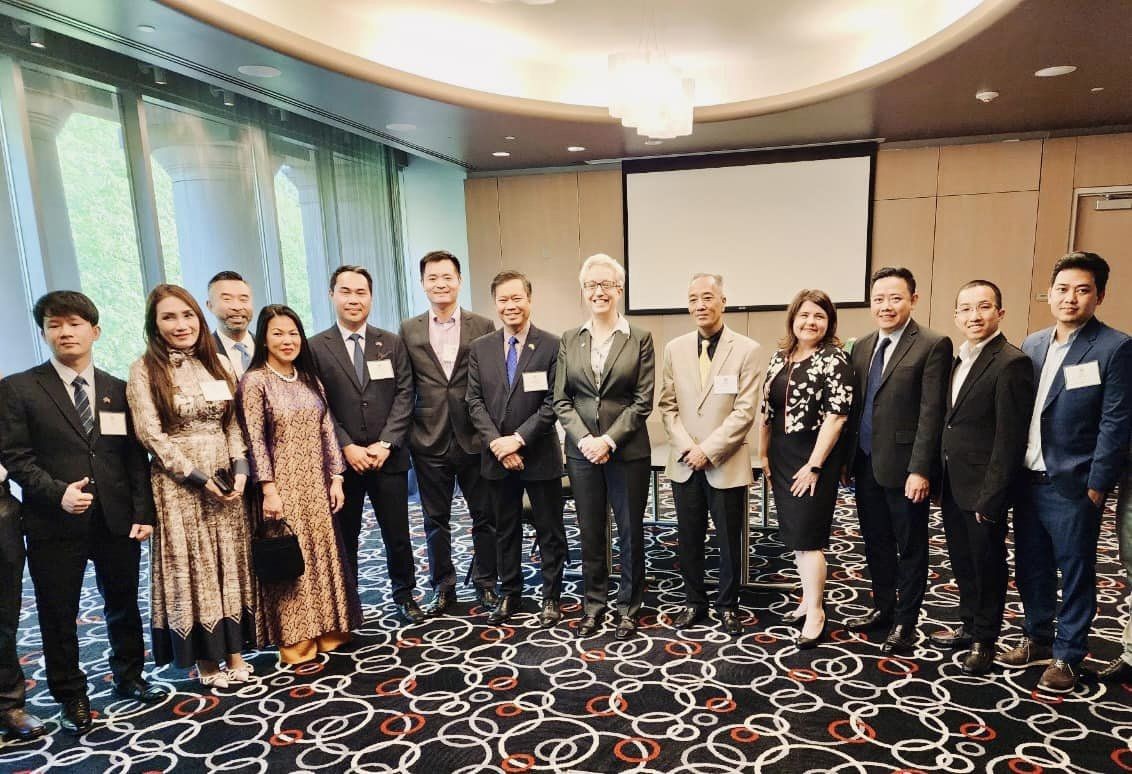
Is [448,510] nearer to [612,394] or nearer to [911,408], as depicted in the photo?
[612,394]

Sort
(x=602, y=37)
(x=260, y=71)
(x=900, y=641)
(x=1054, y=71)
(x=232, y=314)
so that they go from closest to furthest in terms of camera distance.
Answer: (x=900, y=641) → (x=232, y=314) → (x=260, y=71) → (x=1054, y=71) → (x=602, y=37)

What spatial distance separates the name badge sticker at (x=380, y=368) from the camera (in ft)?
10.6

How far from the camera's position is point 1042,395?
2.56 meters

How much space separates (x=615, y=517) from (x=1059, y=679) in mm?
1905

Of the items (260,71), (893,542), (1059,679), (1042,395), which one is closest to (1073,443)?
(1042,395)

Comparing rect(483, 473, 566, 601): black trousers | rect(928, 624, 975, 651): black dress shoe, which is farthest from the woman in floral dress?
rect(483, 473, 566, 601): black trousers

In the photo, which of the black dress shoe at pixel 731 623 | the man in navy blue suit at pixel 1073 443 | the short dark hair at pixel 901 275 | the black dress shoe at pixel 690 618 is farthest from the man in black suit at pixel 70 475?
the man in navy blue suit at pixel 1073 443

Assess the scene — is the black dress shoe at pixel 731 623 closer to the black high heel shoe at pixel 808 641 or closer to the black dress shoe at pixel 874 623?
the black high heel shoe at pixel 808 641

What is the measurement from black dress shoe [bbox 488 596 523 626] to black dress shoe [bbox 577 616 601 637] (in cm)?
38

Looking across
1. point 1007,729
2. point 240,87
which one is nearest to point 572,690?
point 1007,729

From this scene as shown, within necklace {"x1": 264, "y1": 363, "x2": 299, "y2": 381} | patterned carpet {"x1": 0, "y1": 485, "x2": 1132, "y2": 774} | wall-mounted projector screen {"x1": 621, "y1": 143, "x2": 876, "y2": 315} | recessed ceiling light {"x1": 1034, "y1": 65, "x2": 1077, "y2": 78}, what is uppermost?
recessed ceiling light {"x1": 1034, "y1": 65, "x2": 1077, "y2": 78}

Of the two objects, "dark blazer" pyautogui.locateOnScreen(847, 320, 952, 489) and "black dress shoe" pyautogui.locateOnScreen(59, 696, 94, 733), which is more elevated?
"dark blazer" pyautogui.locateOnScreen(847, 320, 952, 489)

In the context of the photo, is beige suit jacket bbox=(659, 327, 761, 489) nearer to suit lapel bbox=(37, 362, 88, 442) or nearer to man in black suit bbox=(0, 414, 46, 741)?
suit lapel bbox=(37, 362, 88, 442)

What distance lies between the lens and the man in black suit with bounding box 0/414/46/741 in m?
2.42
